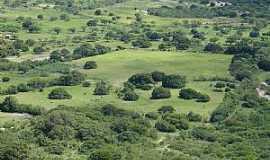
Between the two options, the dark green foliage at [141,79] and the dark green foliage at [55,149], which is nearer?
the dark green foliage at [55,149]

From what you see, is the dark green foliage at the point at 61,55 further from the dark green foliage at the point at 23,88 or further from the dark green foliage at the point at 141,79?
the dark green foliage at the point at 23,88

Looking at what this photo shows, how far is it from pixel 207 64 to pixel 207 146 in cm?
4224

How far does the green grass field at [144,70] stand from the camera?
273 ft

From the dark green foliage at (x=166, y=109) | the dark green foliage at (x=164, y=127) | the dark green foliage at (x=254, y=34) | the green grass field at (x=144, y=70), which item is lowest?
the dark green foliage at (x=254, y=34)

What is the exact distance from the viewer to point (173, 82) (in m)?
93.4

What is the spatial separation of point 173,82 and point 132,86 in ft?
16.5

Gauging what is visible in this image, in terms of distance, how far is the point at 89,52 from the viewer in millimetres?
118312

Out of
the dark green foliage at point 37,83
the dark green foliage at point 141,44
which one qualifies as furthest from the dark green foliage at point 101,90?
the dark green foliage at point 141,44

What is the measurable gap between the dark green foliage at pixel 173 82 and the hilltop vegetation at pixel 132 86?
0.13m

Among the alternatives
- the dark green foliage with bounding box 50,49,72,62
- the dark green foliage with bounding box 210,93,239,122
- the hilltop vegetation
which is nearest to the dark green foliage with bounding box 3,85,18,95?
the hilltop vegetation

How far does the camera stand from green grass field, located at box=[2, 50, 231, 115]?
83250mm

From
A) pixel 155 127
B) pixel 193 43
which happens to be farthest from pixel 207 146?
pixel 193 43

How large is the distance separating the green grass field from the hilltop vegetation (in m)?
0.13

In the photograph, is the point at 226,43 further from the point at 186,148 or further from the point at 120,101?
the point at 186,148
